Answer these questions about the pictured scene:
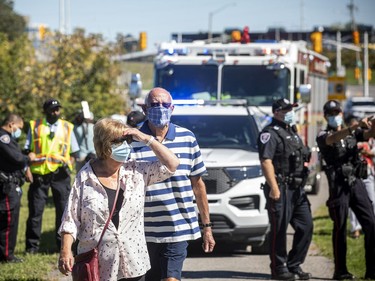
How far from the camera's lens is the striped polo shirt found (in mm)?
6874

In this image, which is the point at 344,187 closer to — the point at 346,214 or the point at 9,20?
the point at 346,214

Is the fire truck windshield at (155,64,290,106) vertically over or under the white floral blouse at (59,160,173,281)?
over

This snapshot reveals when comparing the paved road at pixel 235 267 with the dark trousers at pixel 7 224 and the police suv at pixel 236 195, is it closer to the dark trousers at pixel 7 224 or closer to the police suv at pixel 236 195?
the police suv at pixel 236 195

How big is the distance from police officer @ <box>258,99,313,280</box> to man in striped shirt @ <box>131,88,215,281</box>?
286 cm

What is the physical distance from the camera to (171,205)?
6914mm

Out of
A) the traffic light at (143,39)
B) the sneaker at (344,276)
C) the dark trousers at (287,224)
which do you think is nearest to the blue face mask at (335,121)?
the dark trousers at (287,224)

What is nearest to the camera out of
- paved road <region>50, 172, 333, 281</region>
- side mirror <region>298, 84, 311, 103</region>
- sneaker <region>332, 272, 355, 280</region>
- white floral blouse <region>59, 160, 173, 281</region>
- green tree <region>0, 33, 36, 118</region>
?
white floral blouse <region>59, 160, 173, 281</region>

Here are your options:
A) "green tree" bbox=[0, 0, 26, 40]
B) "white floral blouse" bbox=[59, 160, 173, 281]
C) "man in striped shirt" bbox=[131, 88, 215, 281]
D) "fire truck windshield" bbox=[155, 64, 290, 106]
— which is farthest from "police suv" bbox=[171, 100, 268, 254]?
"green tree" bbox=[0, 0, 26, 40]

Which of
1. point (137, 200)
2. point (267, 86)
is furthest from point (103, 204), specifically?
point (267, 86)

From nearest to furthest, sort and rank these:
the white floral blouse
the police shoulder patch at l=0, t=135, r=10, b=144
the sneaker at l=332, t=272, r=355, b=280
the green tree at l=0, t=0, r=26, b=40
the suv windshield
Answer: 1. the white floral blouse
2. the sneaker at l=332, t=272, r=355, b=280
3. the police shoulder patch at l=0, t=135, r=10, b=144
4. the suv windshield
5. the green tree at l=0, t=0, r=26, b=40

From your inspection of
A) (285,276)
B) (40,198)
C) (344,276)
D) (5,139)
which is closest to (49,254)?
(40,198)

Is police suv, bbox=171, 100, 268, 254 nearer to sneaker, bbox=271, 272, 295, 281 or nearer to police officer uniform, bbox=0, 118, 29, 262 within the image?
sneaker, bbox=271, 272, 295, 281

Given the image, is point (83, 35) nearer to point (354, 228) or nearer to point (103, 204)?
point (354, 228)

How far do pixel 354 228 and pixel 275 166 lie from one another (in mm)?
4015
